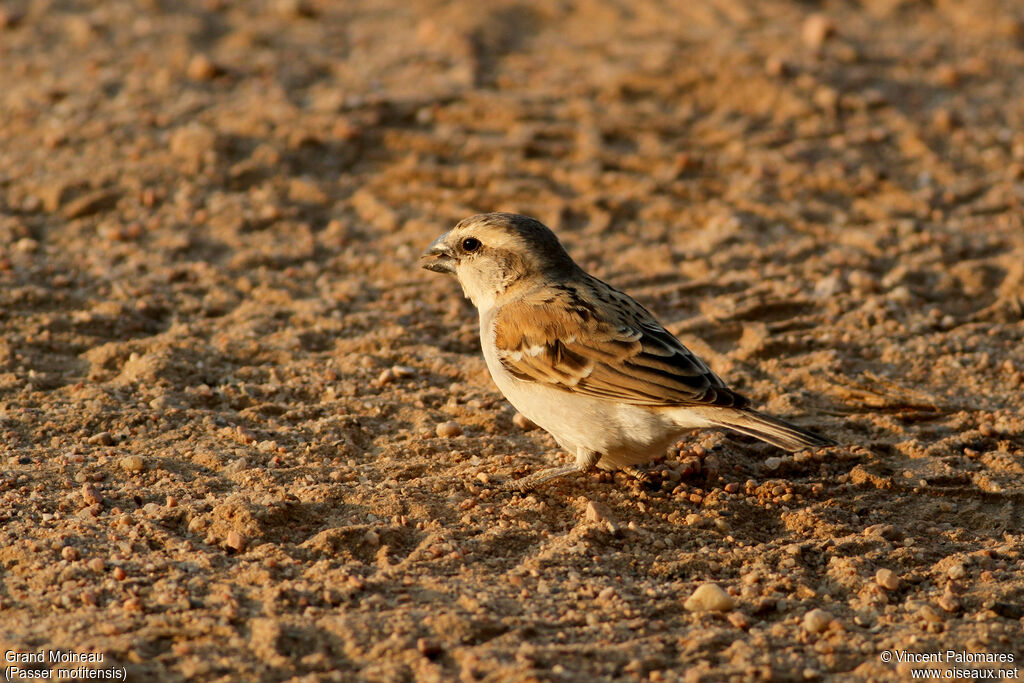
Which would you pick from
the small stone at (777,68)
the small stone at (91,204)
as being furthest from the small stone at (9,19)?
the small stone at (777,68)

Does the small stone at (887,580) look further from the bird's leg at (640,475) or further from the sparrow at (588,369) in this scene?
the bird's leg at (640,475)

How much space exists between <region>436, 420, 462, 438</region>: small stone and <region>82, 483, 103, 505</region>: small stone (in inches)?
73.0

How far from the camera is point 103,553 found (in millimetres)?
4934

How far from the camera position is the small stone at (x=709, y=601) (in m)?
4.72

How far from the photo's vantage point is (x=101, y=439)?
19.6 feet

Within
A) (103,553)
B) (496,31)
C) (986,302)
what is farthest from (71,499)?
(496,31)

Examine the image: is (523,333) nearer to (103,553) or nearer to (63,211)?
(103,553)

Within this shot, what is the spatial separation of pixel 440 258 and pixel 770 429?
240 centimetres

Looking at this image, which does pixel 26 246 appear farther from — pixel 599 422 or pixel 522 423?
pixel 599 422

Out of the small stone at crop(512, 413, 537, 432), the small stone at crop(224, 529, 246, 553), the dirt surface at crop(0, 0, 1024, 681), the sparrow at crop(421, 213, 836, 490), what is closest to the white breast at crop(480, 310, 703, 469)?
the sparrow at crop(421, 213, 836, 490)

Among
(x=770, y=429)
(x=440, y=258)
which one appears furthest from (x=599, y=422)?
(x=440, y=258)

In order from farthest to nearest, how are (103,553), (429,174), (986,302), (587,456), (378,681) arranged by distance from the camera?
1. (429,174)
2. (986,302)
3. (587,456)
4. (103,553)
5. (378,681)

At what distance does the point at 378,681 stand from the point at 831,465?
9.87 feet

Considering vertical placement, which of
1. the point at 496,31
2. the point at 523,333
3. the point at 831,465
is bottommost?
the point at 831,465
